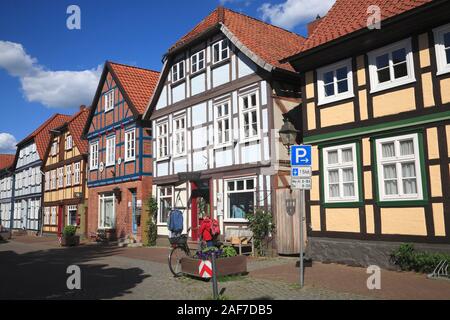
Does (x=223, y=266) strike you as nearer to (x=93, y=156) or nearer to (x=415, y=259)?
(x=415, y=259)

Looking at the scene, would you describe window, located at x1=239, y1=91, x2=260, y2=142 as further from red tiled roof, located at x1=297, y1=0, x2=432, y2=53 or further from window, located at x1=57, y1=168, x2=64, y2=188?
window, located at x1=57, y1=168, x2=64, y2=188

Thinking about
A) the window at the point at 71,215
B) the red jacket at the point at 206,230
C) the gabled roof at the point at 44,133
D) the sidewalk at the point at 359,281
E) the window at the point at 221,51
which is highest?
the gabled roof at the point at 44,133

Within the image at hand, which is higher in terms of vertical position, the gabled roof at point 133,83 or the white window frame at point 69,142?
the gabled roof at point 133,83

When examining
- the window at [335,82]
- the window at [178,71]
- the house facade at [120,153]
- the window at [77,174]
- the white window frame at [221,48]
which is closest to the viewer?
the window at [335,82]

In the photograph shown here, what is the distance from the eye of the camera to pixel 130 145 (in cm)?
2372

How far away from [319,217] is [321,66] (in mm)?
4598

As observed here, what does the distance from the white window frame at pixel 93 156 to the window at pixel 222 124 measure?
488 inches

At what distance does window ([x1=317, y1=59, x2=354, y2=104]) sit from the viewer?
41.7 feet

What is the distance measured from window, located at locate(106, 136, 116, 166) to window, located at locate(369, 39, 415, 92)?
16783mm

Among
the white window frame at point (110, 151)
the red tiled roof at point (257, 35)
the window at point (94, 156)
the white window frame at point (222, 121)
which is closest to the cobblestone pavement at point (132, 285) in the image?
the white window frame at point (222, 121)

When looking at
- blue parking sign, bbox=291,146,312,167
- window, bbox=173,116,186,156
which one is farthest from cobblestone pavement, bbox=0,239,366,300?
window, bbox=173,116,186,156

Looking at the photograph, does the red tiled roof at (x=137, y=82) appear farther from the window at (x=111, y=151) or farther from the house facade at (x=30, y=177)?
the house facade at (x=30, y=177)

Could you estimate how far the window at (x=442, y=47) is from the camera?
10500 mm

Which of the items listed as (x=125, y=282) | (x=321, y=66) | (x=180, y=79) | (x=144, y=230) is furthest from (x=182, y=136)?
(x=125, y=282)
